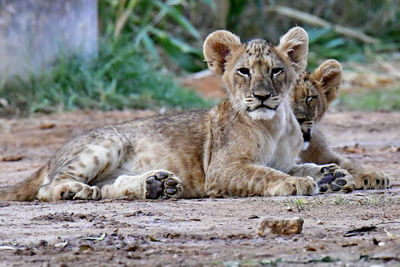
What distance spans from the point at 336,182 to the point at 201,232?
1.96 metres

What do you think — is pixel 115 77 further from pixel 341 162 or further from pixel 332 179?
pixel 332 179

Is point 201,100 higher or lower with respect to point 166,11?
lower

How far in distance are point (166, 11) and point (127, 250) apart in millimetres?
10986

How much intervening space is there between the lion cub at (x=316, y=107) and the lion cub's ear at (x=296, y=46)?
269 millimetres

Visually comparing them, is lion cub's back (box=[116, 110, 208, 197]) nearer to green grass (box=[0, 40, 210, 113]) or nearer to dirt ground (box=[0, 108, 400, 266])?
dirt ground (box=[0, 108, 400, 266])

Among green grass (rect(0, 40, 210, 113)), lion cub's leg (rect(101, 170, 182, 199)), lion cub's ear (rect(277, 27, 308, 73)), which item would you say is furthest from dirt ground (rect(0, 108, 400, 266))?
green grass (rect(0, 40, 210, 113))

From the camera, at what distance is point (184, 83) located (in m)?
15.1

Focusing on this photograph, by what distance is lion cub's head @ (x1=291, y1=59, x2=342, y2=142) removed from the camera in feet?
23.8

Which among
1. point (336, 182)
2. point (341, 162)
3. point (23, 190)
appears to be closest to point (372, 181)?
point (336, 182)

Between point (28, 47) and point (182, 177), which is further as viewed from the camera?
point (28, 47)

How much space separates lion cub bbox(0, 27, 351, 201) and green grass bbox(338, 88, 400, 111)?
23.1ft

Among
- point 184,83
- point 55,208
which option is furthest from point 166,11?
point 55,208

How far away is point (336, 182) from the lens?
637cm

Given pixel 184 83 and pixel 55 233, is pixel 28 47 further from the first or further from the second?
pixel 55 233
